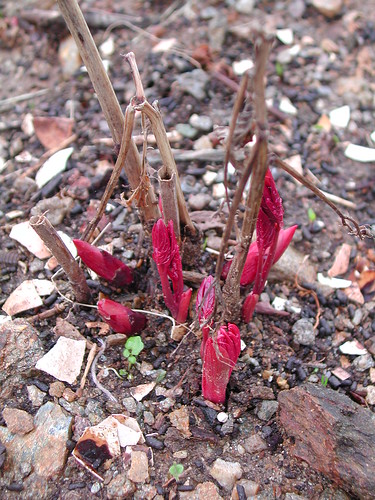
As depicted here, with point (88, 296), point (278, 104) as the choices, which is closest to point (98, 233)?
point (88, 296)

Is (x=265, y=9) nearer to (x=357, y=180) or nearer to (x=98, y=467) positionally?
(x=357, y=180)

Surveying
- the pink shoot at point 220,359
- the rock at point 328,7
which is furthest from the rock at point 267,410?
the rock at point 328,7

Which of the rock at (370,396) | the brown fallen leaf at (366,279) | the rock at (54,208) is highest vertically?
the rock at (54,208)

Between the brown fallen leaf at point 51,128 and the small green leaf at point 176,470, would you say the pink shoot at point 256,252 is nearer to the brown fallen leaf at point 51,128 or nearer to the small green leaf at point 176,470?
the small green leaf at point 176,470

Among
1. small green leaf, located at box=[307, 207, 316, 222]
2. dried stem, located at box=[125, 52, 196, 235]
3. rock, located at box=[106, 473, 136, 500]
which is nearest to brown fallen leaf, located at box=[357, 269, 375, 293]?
small green leaf, located at box=[307, 207, 316, 222]

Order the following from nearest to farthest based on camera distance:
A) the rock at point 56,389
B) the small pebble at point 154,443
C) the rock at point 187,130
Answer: the small pebble at point 154,443, the rock at point 56,389, the rock at point 187,130

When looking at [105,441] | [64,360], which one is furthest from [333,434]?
[64,360]
